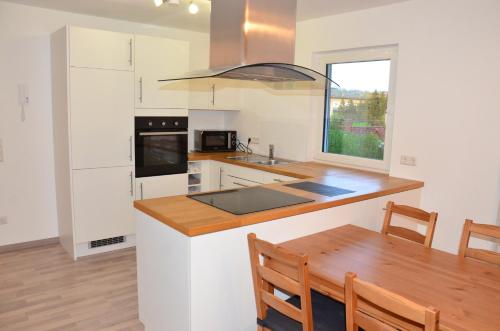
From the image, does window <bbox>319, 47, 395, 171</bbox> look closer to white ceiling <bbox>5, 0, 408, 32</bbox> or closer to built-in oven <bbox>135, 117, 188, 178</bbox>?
white ceiling <bbox>5, 0, 408, 32</bbox>

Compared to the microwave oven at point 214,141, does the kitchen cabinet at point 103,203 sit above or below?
below

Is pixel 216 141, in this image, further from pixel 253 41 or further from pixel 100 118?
pixel 253 41

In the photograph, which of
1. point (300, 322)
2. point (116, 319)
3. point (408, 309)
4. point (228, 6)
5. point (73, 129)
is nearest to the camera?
point (408, 309)

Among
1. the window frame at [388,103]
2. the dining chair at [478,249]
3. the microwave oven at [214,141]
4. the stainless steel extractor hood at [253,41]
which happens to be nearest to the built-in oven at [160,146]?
the microwave oven at [214,141]

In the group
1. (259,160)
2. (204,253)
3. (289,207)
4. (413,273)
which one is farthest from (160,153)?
(413,273)

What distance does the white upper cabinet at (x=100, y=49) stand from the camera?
11.2ft

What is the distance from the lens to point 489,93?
279cm

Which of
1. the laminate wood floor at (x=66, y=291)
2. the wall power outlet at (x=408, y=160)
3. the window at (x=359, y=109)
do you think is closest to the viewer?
the laminate wood floor at (x=66, y=291)

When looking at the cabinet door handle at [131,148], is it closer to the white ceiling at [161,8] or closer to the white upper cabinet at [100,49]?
the white upper cabinet at [100,49]

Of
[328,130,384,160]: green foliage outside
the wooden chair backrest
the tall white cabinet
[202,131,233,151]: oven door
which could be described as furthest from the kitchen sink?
the wooden chair backrest

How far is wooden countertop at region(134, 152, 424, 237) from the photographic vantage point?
6.47 feet

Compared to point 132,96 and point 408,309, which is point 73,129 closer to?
point 132,96

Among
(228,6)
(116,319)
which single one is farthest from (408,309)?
(116,319)

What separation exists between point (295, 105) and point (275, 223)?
2326mm
